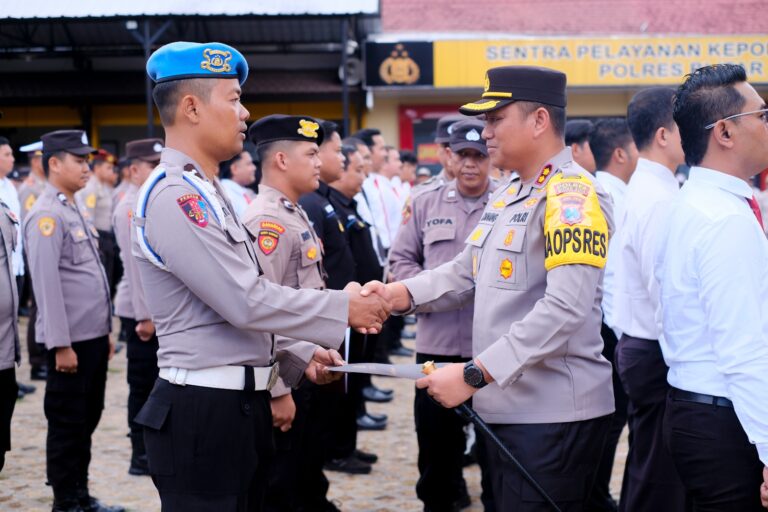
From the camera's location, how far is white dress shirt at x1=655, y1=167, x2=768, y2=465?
2.50m

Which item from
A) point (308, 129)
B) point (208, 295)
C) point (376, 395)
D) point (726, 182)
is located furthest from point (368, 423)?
point (726, 182)

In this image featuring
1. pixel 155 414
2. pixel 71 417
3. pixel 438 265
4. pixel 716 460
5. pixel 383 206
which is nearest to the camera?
pixel 716 460

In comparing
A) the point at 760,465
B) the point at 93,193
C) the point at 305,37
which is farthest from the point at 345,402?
the point at 305,37

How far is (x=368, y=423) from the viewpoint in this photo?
7082 millimetres

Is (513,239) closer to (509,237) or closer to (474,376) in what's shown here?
(509,237)

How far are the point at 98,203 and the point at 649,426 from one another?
10096 mm

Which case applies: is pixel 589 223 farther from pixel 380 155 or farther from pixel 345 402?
pixel 380 155

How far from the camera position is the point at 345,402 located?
5.97 m

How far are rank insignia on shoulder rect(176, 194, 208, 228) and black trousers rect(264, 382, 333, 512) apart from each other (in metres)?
1.85

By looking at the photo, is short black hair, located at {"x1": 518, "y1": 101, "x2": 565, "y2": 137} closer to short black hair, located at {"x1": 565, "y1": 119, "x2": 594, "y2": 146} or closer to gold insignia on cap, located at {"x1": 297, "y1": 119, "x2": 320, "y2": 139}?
gold insignia on cap, located at {"x1": 297, "y1": 119, "x2": 320, "y2": 139}

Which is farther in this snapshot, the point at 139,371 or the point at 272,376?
the point at 139,371

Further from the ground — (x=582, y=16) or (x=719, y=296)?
(x=582, y=16)

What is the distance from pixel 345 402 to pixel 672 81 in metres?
13.6

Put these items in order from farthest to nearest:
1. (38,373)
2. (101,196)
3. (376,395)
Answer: (101,196) → (38,373) → (376,395)
